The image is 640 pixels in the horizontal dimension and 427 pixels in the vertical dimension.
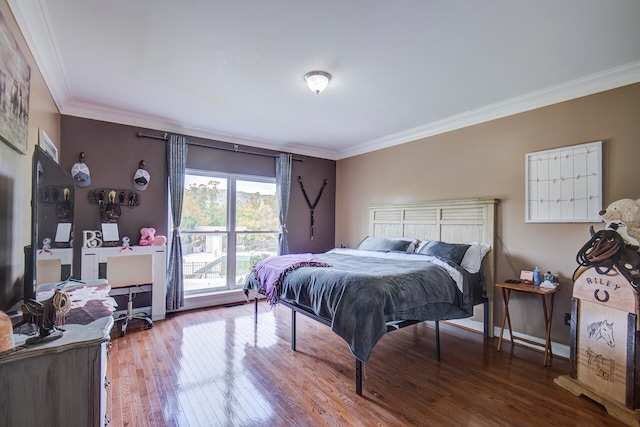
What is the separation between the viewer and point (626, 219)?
2.28m

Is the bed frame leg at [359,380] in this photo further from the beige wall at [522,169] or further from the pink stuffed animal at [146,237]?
the pink stuffed animal at [146,237]

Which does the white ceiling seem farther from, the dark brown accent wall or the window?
the window

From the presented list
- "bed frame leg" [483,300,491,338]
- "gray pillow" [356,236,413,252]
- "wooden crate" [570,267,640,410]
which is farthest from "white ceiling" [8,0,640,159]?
"bed frame leg" [483,300,491,338]

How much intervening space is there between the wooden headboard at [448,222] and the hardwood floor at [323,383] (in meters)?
1.00

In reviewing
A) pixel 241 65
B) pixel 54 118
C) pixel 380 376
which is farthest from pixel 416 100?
pixel 54 118

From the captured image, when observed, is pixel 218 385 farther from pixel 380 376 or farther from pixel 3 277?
pixel 3 277

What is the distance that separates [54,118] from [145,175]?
1.09m

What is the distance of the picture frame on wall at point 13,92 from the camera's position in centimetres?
157

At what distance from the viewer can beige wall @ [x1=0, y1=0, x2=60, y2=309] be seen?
5.39 feet

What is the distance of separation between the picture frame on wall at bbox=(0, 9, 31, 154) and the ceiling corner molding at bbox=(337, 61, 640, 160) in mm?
4097

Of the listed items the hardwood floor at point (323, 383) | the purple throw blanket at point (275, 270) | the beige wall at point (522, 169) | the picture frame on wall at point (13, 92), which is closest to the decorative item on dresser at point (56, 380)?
the hardwood floor at point (323, 383)

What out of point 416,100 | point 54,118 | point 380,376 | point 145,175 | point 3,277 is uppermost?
point 416,100

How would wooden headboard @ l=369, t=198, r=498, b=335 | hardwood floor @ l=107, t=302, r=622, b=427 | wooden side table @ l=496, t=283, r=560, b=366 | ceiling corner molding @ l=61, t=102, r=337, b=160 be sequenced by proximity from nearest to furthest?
hardwood floor @ l=107, t=302, r=622, b=427 → wooden side table @ l=496, t=283, r=560, b=366 → wooden headboard @ l=369, t=198, r=498, b=335 → ceiling corner molding @ l=61, t=102, r=337, b=160

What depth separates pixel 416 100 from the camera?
11.2 ft
